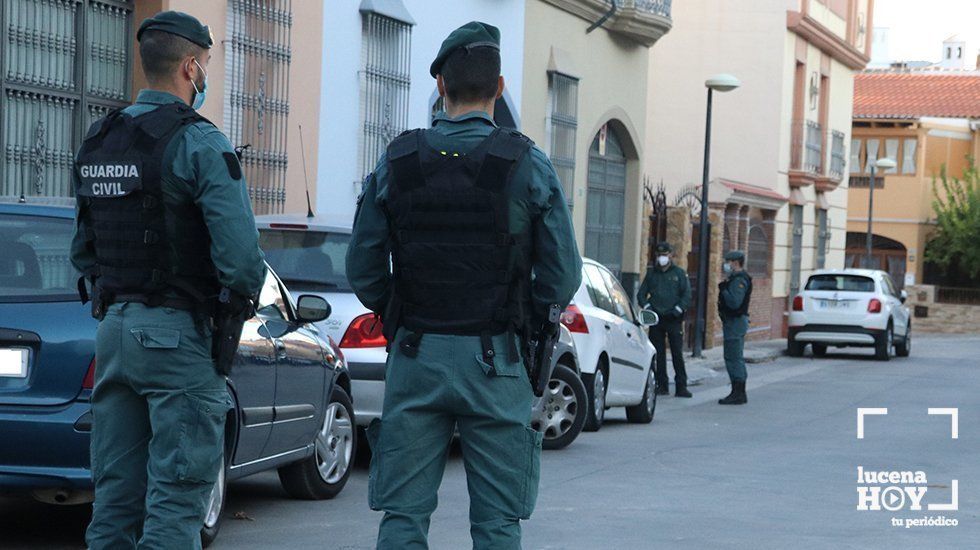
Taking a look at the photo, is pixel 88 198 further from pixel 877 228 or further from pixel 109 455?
pixel 877 228

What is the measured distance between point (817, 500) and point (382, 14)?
9.82 m

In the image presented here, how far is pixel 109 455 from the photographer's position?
193 inches

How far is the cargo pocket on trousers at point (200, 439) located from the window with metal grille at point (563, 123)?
18123 mm

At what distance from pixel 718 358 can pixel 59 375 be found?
19946 millimetres

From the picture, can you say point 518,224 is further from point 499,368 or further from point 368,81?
point 368,81

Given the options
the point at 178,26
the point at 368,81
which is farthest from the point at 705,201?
the point at 178,26

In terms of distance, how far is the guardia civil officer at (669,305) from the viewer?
18109 mm

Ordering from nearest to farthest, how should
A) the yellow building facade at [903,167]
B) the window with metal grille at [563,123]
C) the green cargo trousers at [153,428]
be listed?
1. the green cargo trousers at [153,428]
2. the window with metal grille at [563,123]
3. the yellow building facade at [903,167]

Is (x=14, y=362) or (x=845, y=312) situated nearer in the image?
(x=14, y=362)

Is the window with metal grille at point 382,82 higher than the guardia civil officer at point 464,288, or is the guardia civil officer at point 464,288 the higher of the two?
the window with metal grille at point 382,82

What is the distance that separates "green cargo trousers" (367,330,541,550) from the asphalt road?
3.08 m

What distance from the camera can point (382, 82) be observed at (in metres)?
18.4

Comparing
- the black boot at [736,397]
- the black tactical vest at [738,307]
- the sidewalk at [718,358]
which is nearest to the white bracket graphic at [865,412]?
the black boot at [736,397]

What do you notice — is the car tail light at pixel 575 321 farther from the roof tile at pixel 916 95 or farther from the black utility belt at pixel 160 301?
the roof tile at pixel 916 95
